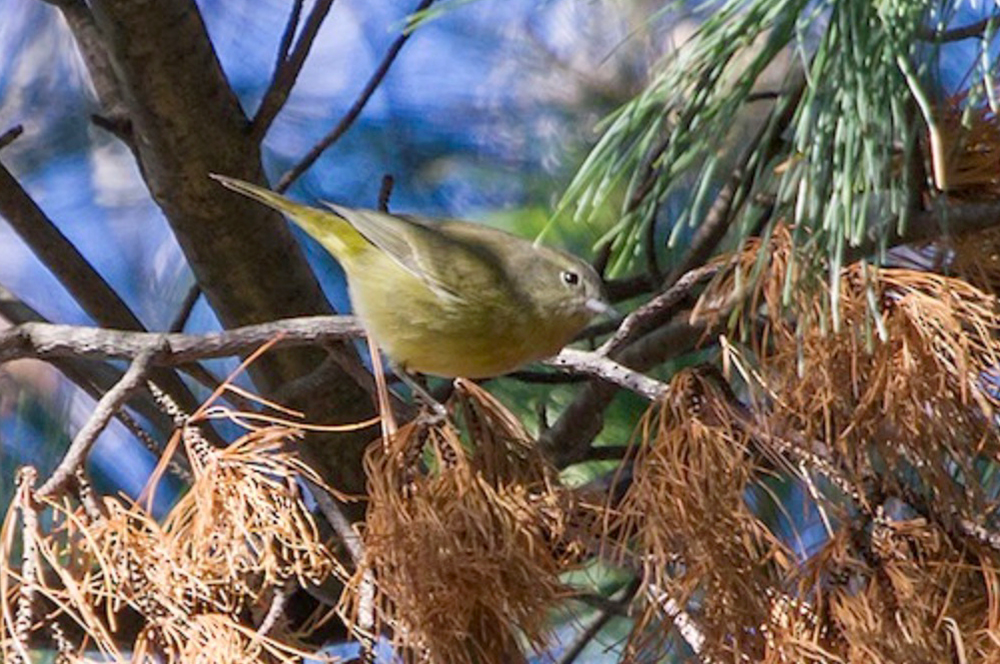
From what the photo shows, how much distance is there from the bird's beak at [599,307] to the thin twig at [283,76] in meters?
0.43

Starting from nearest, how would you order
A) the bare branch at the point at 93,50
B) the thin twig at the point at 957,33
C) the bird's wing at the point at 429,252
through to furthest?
the thin twig at the point at 957,33
the bird's wing at the point at 429,252
the bare branch at the point at 93,50

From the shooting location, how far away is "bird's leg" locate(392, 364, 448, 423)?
1540 mm

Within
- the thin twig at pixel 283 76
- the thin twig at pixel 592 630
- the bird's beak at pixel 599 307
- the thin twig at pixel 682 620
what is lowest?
the thin twig at pixel 592 630

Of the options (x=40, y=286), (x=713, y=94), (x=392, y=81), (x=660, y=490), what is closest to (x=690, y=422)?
(x=660, y=490)

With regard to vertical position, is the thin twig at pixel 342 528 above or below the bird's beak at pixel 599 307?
above

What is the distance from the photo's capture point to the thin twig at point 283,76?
2094 millimetres

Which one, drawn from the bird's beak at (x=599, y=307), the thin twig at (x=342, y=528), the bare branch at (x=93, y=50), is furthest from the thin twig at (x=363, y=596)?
the bare branch at (x=93, y=50)

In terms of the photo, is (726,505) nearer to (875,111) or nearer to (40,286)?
(875,111)

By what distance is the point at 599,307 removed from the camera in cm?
193

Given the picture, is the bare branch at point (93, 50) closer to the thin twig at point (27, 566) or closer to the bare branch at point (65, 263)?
the bare branch at point (65, 263)

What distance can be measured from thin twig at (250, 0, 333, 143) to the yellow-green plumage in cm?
10

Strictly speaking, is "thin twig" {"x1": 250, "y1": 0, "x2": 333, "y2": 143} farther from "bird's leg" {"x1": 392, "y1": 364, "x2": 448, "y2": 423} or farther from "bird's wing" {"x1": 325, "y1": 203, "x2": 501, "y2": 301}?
"bird's leg" {"x1": 392, "y1": 364, "x2": 448, "y2": 423}

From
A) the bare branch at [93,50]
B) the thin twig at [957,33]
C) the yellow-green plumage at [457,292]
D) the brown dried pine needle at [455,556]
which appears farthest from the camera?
the bare branch at [93,50]

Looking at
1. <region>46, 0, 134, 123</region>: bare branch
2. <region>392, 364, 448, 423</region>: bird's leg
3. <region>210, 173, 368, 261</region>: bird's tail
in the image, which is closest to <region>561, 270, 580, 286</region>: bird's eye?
<region>392, 364, 448, 423</region>: bird's leg
